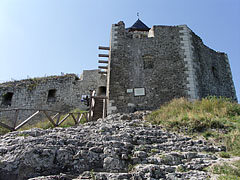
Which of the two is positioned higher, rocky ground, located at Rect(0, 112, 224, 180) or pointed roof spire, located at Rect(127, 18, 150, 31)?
pointed roof spire, located at Rect(127, 18, 150, 31)

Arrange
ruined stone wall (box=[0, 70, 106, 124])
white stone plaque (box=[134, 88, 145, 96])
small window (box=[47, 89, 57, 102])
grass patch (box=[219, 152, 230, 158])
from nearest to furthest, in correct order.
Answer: grass patch (box=[219, 152, 230, 158]), white stone plaque (box=[134, 88, 145, 96]), ruined stone wall (box=[0, 70, 106, 124]), small window (box=[47, 89, 57, 102])

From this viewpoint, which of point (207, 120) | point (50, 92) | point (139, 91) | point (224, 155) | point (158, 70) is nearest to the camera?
point (224, 155)

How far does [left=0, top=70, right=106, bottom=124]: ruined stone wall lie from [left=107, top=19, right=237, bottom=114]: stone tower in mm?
7066

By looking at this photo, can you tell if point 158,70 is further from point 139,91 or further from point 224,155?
point 224,155

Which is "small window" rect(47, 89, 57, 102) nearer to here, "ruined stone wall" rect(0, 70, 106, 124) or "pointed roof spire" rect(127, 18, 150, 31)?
"ruined stone wall" rect(0, 70, 106, 124)

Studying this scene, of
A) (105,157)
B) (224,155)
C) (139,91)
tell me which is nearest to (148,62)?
(139,91)

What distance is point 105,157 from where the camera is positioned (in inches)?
173

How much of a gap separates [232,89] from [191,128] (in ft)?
25.3

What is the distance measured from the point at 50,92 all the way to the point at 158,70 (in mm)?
10962

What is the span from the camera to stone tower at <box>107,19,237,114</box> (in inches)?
381

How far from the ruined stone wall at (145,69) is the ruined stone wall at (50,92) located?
23.3 ft

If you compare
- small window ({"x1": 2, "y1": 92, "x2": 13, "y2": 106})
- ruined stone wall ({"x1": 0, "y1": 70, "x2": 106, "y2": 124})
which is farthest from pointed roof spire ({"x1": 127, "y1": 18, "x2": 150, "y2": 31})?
small window ({"x1": 2, "y1": 92, "x2": 13, "y2": 106})

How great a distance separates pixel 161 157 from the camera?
14.2 ft

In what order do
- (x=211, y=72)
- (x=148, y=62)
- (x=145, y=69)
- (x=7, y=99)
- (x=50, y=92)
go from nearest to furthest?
(x=145, y=69) < (x=148, y=62) < (x=211, y=72) < (x=50, y=92) < (x=7, y=99)
